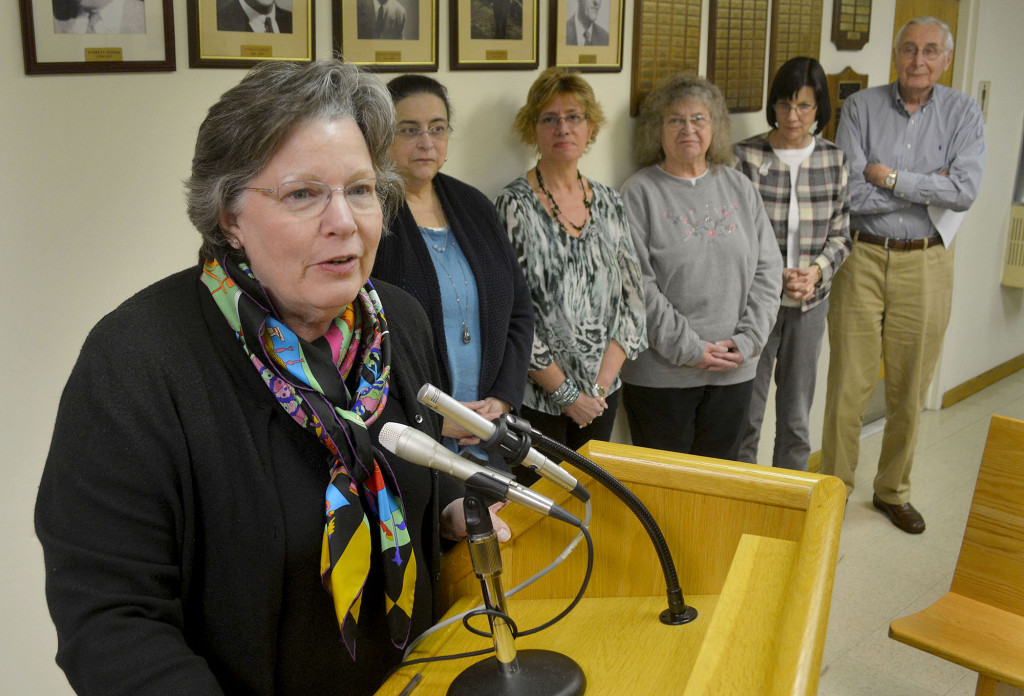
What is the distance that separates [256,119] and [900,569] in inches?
123

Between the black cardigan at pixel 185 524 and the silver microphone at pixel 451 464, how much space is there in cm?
25

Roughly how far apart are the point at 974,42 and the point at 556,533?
15.1 ft

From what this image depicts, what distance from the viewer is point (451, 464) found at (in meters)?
1.06

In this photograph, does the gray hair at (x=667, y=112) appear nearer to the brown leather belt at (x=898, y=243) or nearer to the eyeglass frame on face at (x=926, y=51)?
the brown leather belt at (x=898, y=243)

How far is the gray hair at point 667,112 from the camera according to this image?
3.18 meters

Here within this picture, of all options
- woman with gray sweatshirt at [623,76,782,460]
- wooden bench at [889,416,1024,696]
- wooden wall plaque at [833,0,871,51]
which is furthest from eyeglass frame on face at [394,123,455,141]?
wooden wall plaque at [833,0,871,51]

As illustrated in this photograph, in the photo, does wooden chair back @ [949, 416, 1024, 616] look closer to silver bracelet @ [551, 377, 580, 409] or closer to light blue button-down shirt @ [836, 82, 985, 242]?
silver bracelet @ [551, 377, 580, 409]

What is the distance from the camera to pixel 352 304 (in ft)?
4.71

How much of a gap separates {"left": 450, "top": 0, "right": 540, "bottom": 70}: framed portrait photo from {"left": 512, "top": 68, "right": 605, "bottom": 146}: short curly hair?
95 millimetres

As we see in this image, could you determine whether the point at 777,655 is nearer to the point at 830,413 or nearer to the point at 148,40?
the point at 148,40

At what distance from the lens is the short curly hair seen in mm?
2789

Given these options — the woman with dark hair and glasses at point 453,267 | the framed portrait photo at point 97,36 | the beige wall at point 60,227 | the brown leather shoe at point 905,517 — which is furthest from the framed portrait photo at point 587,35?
the brown leather shoe at point 905,517

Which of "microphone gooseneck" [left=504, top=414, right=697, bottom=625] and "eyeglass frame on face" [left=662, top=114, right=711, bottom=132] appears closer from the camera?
"microphone gooseneck" [left=504, top=414, right=697, bottom=625]

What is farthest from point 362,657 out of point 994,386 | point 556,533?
point 994,386
